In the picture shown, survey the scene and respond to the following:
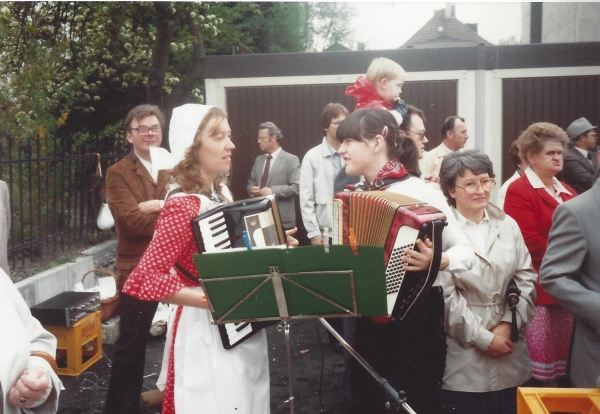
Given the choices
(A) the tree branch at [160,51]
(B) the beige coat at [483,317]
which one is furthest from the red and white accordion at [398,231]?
(A) the tree branch at [160,51]

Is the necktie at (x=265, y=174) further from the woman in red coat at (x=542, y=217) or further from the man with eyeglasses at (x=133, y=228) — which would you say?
the woman in red coat at (x=542, y=217)

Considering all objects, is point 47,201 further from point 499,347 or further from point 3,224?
point 499,347

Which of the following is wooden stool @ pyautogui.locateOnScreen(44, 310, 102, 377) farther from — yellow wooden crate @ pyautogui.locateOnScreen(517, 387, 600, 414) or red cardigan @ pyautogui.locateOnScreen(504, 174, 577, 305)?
yellow wooden crate @ pyautogui.locateOnScreen(517, 387, 600, 414)

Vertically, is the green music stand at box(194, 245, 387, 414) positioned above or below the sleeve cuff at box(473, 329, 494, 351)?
above

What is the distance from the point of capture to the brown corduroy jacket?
14.5 feet

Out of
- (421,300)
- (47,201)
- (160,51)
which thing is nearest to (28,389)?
(421,300)

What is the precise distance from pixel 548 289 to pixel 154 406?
2888 millimetres

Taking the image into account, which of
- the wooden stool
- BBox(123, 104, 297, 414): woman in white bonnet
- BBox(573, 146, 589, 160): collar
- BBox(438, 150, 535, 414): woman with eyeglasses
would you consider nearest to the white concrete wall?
BBox(573, 146, 589, 160): collar

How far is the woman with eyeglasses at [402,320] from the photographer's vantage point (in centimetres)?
279

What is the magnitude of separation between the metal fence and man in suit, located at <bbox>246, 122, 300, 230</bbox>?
6.34 feet

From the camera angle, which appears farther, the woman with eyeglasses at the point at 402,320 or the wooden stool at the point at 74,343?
the wooden stool at the point at 74,343

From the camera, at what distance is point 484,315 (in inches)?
124

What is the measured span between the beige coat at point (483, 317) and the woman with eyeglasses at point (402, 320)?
0.65ft

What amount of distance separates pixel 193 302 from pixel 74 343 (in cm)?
302
